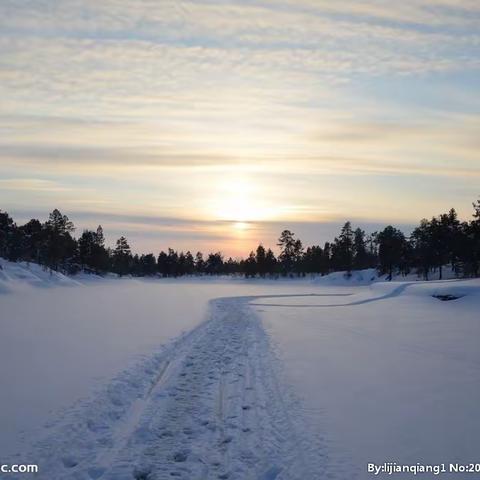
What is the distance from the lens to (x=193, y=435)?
802cm

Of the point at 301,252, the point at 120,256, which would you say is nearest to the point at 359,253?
the point at 301,252

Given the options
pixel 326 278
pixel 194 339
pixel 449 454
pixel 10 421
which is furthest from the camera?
pixel 326 278

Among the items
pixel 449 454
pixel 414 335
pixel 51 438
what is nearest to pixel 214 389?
pixel 51 438

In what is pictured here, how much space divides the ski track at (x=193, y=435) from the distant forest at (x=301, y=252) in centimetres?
6657

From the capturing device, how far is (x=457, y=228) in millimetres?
89438

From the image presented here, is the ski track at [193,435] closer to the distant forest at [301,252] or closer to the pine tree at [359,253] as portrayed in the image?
the distant forest at [301,252]

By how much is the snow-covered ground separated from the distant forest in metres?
60.6

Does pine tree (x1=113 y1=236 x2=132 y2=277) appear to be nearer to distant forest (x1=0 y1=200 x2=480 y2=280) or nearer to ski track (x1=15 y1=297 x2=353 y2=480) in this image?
distant forest (x1=0 y1=200 x2=480 y2=280)

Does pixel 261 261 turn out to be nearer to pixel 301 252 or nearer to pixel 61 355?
pixel 301 252

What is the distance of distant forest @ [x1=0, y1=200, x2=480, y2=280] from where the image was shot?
291ft

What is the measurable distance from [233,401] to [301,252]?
484ft

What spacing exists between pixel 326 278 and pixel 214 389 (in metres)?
108

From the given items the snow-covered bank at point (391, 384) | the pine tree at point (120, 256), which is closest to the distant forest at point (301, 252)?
the pine tree at point (120, 256)

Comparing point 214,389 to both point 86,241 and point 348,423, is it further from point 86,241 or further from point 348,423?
point 86,241
